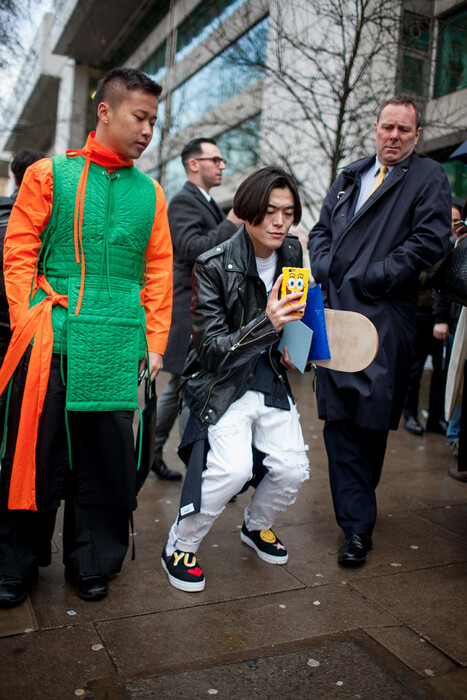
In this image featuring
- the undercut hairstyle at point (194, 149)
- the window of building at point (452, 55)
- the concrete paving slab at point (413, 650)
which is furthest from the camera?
the window of building at point (452, 55)

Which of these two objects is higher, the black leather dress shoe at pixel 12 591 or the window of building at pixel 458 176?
the window of building at pixel 458 176

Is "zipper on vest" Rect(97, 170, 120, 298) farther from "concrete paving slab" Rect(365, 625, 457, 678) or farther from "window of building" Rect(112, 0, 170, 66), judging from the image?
"window of building" Rect(112, 0, 170, 66)

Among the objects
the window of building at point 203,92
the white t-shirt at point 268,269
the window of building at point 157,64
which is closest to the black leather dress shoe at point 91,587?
the white t-shirt at point 268,269

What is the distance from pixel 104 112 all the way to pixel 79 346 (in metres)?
0.98

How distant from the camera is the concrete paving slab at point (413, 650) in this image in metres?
2.31

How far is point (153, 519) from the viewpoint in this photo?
3.82m

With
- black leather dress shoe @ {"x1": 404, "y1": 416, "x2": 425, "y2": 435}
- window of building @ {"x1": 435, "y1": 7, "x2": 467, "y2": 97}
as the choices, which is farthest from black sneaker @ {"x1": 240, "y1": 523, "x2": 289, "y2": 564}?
window of building @ {"x1": 435, "y1": 7, "x2": 467, "y2": 97}

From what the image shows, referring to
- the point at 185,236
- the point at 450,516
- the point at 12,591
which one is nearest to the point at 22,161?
the point at 185,236

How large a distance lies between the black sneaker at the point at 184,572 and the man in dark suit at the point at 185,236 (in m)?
1.61

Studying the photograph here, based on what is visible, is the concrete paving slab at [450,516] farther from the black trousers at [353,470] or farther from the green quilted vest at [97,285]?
the green quilted vest at [97,285]

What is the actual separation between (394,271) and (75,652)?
214 centimetres

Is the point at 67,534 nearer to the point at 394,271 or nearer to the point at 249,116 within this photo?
the point at 394,271

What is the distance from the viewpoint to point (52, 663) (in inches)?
89.6

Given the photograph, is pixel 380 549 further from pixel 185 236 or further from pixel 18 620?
pixel 185 236
